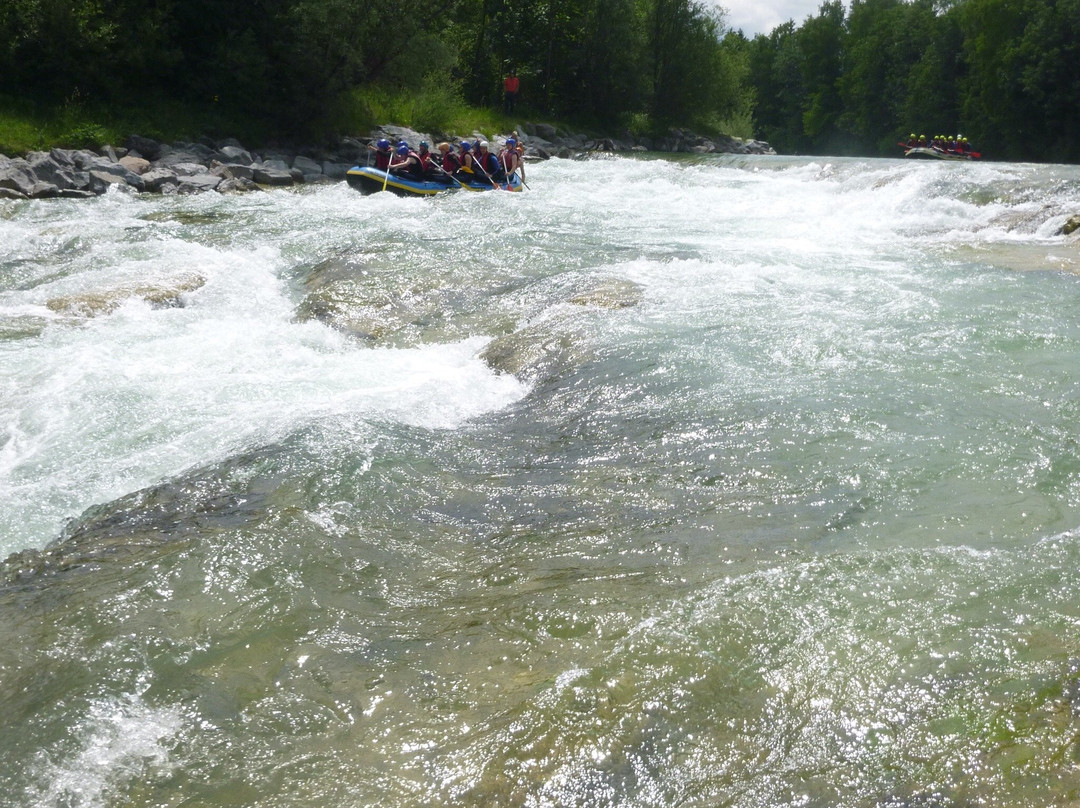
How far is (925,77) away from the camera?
137 ft

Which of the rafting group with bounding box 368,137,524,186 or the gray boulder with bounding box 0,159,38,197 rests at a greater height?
the rafting group with bounding box 368,137,524,186

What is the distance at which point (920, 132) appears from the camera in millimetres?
42719

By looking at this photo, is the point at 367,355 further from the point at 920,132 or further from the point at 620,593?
the point at 920,132

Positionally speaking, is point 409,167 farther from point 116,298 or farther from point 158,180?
point 116,298

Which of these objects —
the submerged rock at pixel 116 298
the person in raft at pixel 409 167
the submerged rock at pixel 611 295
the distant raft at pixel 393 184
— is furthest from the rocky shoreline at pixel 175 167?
the submerged rock at pixel 611 295

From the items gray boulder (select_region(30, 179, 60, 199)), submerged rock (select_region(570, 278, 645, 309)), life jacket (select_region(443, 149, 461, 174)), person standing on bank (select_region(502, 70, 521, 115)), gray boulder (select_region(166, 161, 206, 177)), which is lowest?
gray boulder (select_region(30, 179, 60, 199))

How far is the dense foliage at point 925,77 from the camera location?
31984 mm

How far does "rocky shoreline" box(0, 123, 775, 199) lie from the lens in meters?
13.8

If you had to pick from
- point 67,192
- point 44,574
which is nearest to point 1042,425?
point 44,574

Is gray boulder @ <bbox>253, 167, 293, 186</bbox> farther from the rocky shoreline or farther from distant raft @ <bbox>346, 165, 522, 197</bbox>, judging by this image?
distant raft @ <bbox>346, 165, 522, 197</bbox>

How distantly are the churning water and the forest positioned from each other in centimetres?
1189

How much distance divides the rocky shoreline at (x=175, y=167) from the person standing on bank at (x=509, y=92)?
7.78m

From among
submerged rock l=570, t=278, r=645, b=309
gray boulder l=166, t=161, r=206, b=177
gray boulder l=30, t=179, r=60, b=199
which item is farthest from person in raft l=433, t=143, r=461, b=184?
submerged rock l=570, t=278, r=645, b=309

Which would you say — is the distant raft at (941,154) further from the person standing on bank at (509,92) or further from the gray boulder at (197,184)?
the gray boulder at (197,184)
